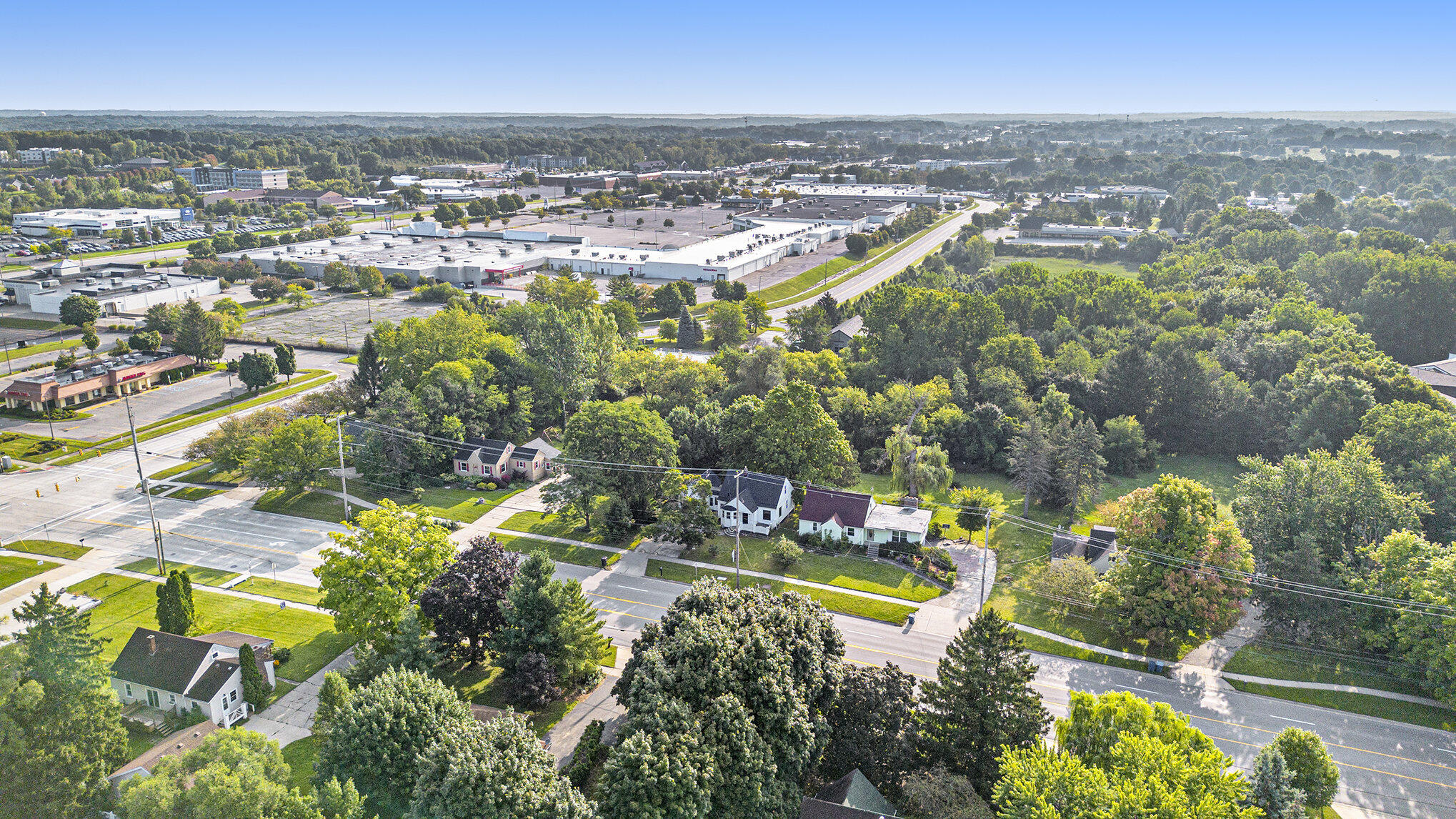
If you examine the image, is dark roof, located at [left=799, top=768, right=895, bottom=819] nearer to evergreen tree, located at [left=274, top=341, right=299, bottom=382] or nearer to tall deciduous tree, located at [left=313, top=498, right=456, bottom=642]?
tall deciduous tree, located at [left=313, top=498, right=456, bottom=642]

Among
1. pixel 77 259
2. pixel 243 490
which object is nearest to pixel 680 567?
pixel 243 490

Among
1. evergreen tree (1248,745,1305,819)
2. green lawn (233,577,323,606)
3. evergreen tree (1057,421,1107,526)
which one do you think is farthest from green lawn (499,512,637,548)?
evergreen tree (1248,745,1305,819)

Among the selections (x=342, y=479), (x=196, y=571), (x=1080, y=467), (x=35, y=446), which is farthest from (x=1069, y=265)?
(x=35, y=446)

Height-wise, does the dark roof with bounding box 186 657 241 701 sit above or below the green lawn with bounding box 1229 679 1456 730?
above

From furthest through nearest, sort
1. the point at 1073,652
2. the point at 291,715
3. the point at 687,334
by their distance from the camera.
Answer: the point at 687,334 → the point at 1073,652 → the point at 291,715

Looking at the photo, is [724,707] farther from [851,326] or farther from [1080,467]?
[851,326]

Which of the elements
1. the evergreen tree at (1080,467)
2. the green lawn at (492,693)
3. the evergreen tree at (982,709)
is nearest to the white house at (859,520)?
the evergreen tree at (1080,467)

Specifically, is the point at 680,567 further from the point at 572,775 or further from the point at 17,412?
the point at 17,412
